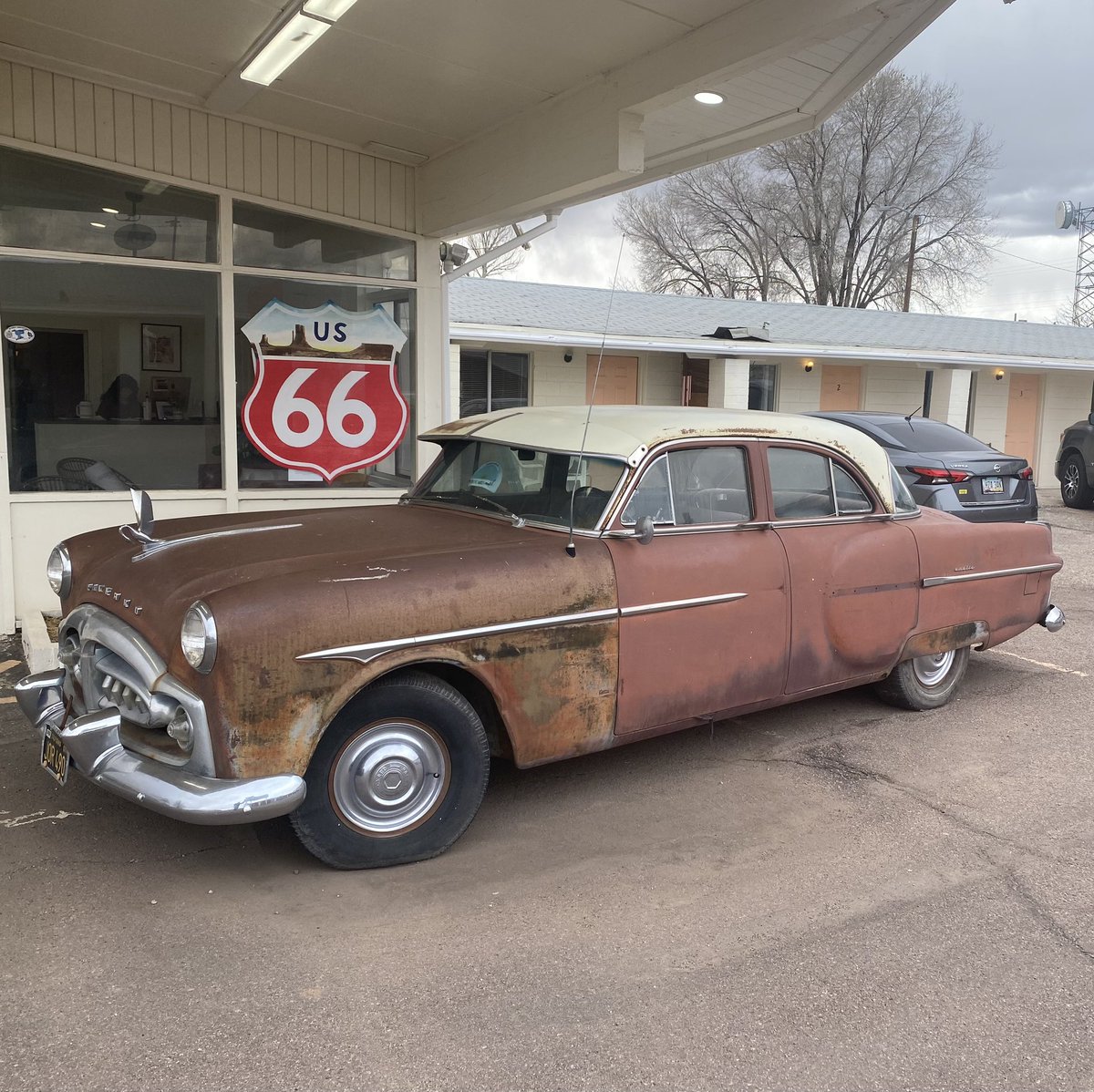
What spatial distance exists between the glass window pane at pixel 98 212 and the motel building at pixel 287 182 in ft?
0.05

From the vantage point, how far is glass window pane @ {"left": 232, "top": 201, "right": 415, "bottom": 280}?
7707 mm

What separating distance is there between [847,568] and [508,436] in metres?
1.83

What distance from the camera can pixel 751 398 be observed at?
18.9m

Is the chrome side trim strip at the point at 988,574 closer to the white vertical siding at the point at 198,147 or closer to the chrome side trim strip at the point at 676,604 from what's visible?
the chrome side trim strip at the point at 676,604

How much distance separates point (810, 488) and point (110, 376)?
508cm

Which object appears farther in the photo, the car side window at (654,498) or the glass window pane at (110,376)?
the glass window pane at (110,376)

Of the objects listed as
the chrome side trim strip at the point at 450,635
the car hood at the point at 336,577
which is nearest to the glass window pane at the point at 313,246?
the car hood at the point at 336,577

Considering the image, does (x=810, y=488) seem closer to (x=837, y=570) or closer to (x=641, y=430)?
(x=837, y=570)

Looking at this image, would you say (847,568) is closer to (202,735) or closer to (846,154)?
(202,735)

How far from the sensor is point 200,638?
10.9 ft

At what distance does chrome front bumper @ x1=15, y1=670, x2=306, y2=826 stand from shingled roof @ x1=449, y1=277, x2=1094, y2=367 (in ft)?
38.4

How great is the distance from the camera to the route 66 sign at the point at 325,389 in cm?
793

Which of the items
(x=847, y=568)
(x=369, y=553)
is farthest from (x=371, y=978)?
(x=847, y=568)

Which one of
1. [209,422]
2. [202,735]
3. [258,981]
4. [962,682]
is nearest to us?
[258,981]
